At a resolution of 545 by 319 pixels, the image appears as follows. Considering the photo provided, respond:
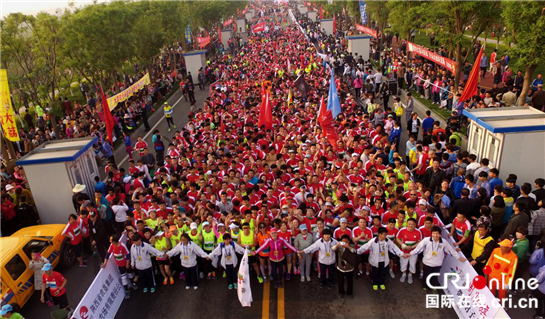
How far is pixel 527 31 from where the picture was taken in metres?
13.2

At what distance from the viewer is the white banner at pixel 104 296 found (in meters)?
6.77

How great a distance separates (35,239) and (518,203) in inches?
387

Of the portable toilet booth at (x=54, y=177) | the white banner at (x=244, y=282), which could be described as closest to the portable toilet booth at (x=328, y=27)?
the portable toilet booth at (x=54, y=177)

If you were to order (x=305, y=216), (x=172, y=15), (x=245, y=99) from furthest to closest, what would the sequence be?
(x=172, y=15) < (x=245, y=99) < (x=305, y=216)

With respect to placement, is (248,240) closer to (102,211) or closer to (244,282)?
(244,282)

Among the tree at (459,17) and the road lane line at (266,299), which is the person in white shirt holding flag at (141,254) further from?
the tree at (459,17)

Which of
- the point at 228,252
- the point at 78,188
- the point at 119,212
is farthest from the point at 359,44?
the point at 228,252

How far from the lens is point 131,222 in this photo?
29.0ft

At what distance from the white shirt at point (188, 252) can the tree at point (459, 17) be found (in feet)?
51.0

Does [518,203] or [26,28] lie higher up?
[26,28]

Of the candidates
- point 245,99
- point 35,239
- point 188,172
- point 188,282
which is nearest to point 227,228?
point 188,282

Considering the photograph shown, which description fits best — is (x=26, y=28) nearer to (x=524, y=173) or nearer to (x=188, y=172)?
(x=188, y=172)

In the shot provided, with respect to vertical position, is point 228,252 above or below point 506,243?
below

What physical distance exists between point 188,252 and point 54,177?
557 cm
